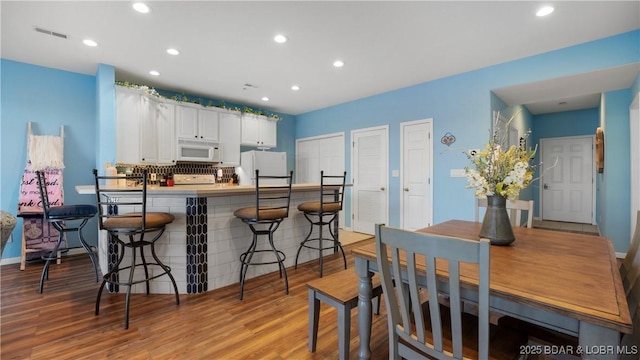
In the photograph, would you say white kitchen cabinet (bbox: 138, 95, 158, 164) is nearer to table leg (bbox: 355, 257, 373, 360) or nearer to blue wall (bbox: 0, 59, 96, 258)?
blue wall (bbox: 0, 59, 96, 258)

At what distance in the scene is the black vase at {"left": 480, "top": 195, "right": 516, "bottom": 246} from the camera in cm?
156

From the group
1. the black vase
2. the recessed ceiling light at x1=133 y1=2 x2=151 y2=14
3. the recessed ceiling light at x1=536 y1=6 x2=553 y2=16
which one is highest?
the recessed ceiling light at x1=536 y1=6 x2=553 y2=16

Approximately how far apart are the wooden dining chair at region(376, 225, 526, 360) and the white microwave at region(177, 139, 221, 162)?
14.6ft

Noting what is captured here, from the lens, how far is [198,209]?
2650 millimetres

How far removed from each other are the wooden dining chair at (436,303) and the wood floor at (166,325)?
2.42 feet

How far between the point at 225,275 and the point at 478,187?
2.45 m

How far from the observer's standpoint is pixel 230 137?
17.6 feet

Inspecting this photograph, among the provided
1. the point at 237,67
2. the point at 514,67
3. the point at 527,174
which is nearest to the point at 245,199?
the point at 237,67

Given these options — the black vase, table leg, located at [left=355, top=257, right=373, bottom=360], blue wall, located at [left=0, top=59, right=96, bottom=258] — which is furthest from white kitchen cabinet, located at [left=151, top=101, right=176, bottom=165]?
the black vase

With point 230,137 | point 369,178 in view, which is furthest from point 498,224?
point 230,137

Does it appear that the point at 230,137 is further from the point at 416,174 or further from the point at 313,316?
the point at 313,316

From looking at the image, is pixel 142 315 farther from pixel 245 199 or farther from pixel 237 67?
pixel 237 67

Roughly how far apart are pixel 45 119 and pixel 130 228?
303 centimetres

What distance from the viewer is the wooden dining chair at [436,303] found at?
2.81ft
